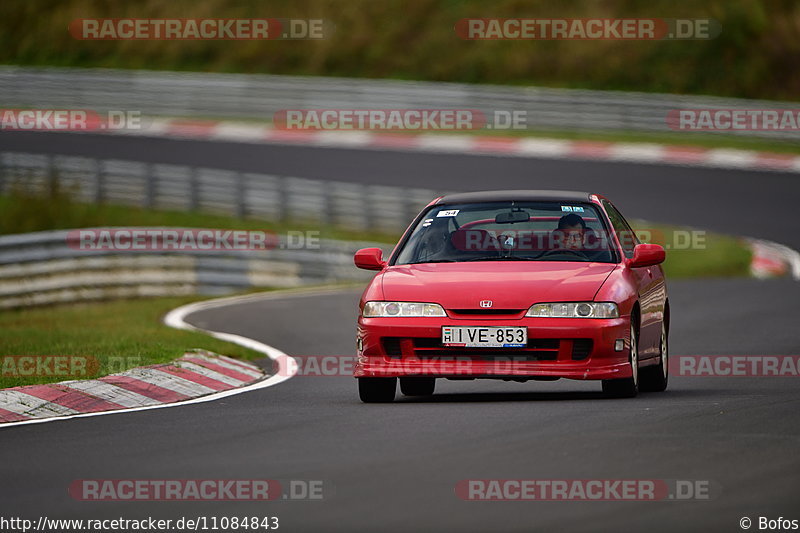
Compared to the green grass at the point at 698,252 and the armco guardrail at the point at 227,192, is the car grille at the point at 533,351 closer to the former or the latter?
the green grass at the point at 698,252

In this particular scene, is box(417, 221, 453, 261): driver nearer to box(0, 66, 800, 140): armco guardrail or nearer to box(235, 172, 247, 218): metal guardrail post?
box(235, 172, 247, 218): metal guardrail post

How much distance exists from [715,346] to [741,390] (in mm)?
3822

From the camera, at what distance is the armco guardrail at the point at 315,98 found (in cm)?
4034

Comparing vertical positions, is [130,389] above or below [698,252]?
below

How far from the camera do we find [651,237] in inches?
1131

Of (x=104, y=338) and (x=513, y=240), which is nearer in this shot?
(x=513, y=240)

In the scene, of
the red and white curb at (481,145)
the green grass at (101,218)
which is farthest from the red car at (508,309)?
the red and white curb at (481,145)

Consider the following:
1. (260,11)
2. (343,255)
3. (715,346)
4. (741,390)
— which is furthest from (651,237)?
(260,11)

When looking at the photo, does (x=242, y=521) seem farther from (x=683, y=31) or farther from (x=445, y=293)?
(x=683, y=31)

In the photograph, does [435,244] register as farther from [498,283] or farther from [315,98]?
[315,98]

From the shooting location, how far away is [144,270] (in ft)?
78.1

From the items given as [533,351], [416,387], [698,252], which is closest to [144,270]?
[698,252]

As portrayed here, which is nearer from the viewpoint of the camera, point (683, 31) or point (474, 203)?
point (474, 203)

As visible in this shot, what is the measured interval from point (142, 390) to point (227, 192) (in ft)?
67.5
